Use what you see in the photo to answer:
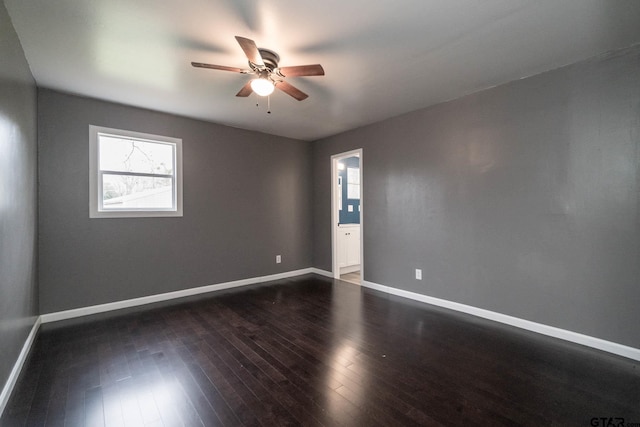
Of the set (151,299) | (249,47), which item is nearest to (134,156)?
(151,299)

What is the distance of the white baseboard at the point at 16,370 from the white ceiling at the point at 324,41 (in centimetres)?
248

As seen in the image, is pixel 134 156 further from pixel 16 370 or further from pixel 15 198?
pixel 16 370

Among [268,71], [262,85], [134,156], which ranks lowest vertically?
[134,156]

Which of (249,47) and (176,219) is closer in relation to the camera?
(249,47)

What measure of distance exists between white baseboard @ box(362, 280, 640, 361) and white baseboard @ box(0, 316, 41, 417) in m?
3.85

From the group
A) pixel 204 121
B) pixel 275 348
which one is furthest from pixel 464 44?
pixel 204 121

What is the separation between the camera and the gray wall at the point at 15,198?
1.78 meters

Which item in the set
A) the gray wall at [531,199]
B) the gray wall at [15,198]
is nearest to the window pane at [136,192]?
the gray wall at [15,198]

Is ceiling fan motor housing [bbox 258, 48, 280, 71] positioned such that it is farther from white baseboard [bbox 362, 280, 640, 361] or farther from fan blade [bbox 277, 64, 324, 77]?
white baseboard [bbox 362, 280, 640, 361]

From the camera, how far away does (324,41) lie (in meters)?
2.20

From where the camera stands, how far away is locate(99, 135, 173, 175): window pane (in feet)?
11.3

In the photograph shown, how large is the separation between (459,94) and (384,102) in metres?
0.86

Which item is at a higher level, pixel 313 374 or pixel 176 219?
pixel 176 219

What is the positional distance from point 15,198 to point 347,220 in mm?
5105
